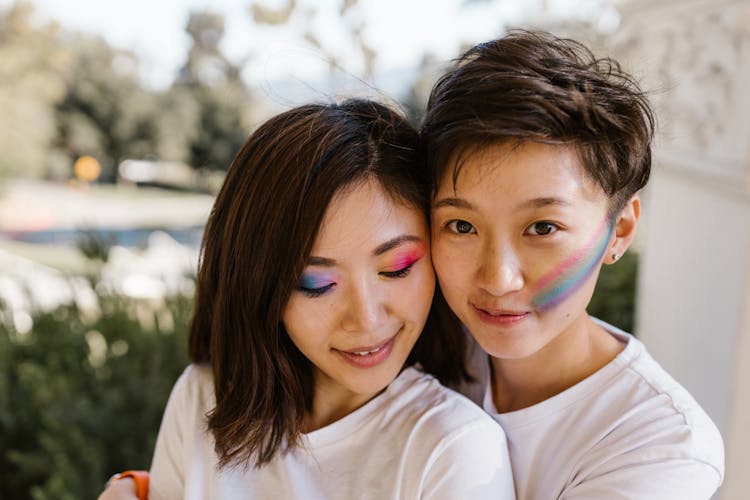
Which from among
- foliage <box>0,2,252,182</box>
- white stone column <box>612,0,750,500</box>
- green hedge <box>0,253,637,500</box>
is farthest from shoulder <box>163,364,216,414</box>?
foliage <box>0,2,252,182</box>

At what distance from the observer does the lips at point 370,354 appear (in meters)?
1.21

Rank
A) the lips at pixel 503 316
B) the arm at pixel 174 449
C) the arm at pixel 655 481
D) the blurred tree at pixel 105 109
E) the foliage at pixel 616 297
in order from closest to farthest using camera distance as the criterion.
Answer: the arm at pixel 655 481 < the lips at pixel 503 316 < the arm at pixel 174 449 < the foliage at pixel 616 297 < the blurred tree at pixel 105 109

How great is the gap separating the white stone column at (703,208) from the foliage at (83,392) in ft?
5.98

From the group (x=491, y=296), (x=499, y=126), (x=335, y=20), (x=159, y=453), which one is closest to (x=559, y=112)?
(x=499, y=126)

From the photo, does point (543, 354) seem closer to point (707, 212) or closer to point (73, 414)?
point (707, 212)

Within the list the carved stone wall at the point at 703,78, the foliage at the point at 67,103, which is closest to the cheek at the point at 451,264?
the carved stone wall at the point at 703,78

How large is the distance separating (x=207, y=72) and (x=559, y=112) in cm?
489

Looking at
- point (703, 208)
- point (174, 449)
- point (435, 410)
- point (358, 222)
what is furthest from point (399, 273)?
point (703, 208)

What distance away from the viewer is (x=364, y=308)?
117cm

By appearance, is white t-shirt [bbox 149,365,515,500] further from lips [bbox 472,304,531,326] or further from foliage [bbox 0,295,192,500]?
foliage [bbox 0,295,192,500]

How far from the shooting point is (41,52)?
22.1 ft

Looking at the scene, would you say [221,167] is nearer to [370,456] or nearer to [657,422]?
[370,456]

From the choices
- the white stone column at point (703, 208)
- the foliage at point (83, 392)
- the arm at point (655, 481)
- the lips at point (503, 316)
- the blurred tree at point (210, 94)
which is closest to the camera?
the arm at point (655, 481)

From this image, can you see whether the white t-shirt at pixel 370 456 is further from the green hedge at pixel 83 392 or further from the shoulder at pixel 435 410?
the green hedge at pixel 83 392
